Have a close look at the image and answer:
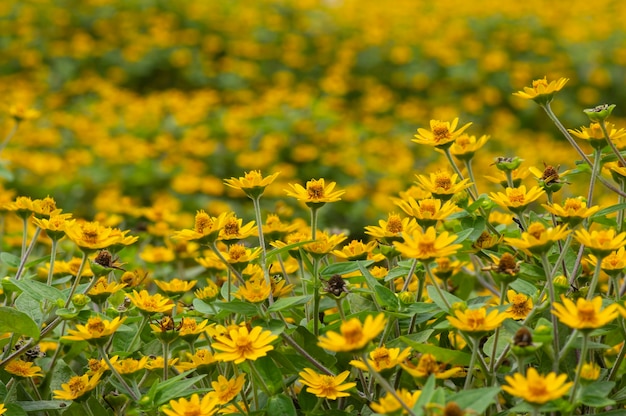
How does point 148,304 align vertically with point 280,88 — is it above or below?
above

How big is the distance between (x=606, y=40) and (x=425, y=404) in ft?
23.0

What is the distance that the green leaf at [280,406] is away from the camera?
4.03ft

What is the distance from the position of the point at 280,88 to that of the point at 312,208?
5.32m

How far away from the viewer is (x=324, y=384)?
4.02ft

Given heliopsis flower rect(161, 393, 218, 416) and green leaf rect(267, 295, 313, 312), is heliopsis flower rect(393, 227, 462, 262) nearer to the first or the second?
green leaf rect(267, 295, 313, 312)

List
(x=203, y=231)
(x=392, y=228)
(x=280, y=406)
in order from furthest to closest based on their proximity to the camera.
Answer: (x=392, y=228)
(x=203, y=231)
(x=280, y=406)

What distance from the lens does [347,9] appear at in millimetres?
8180

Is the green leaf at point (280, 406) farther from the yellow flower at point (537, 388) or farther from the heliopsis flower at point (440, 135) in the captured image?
the heliopsis flower at point (440, 135)

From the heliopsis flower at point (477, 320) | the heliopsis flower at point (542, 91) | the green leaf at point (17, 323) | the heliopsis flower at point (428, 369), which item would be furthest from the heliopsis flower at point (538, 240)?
the green leaf at point (17, 323)

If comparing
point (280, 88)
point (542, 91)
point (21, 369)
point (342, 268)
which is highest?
point (542, 91)

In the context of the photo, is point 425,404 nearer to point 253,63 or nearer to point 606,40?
point 253,63

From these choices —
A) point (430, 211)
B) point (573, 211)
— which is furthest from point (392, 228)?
point (573, 211)

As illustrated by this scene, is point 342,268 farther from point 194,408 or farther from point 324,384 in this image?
point 194,408

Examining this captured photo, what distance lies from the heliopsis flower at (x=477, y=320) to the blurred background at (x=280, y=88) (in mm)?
3293
